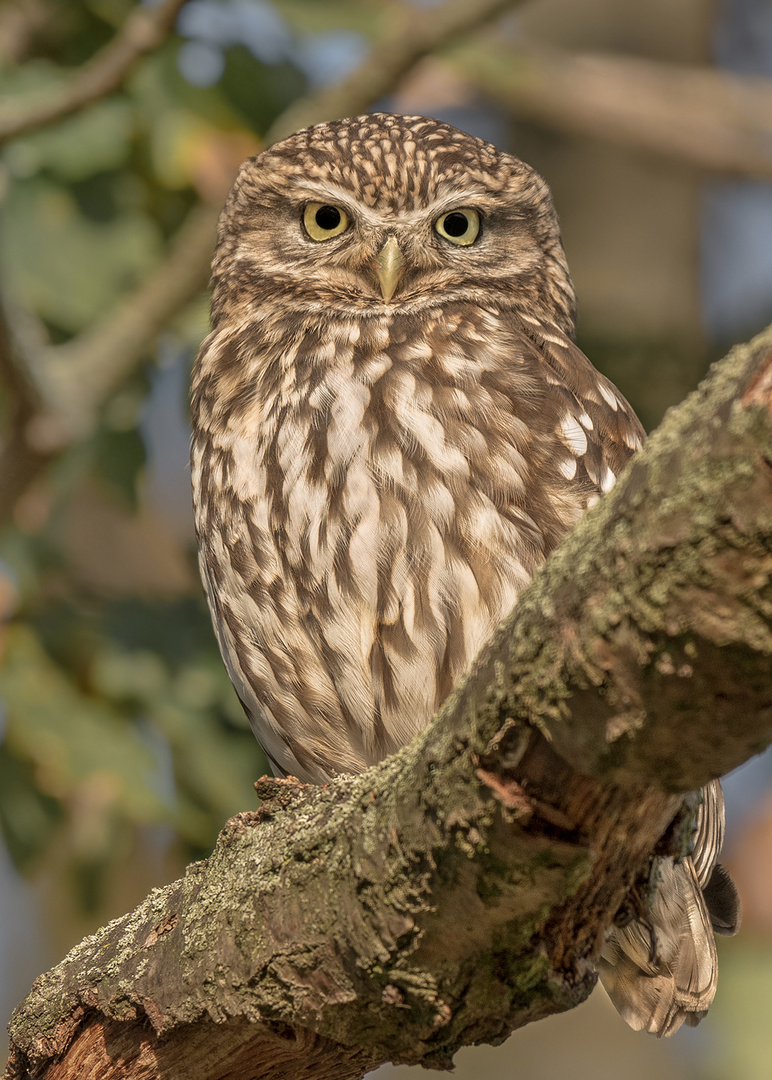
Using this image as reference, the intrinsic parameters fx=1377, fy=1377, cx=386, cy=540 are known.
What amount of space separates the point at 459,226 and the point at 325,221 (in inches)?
14.8

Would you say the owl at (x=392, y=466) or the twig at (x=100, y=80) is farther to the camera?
the twig at (x=100, y=80)

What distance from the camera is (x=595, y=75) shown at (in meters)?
6.96

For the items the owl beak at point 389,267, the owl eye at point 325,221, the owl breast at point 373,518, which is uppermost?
the owl eye at point 325,221

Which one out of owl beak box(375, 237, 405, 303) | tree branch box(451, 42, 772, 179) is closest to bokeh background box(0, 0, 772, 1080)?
owl beak box(375, 237, 405, 303)

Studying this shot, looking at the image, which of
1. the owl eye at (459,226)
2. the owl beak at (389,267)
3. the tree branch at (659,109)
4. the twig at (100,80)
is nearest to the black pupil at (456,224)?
the owl eye at (459,226)

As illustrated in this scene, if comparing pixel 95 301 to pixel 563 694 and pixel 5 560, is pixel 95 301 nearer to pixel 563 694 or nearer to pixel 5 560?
pixel 5 560

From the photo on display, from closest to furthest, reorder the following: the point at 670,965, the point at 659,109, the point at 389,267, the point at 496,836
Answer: the point at 496,836
the point at 670,965
the point at 389,267
the point at 659,109

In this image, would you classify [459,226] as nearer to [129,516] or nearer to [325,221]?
[325,221]

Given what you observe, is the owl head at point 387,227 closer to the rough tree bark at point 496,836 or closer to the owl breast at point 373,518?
the owl breast at point 373,518

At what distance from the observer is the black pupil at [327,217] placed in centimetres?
382

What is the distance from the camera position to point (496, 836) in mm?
1752

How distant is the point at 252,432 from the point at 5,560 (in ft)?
3.17

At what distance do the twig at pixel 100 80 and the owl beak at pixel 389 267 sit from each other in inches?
31.5

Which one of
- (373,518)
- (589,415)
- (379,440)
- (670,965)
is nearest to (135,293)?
(379,440)
